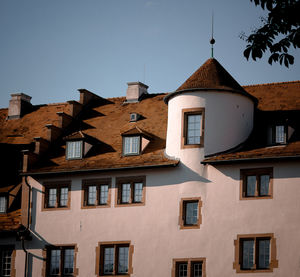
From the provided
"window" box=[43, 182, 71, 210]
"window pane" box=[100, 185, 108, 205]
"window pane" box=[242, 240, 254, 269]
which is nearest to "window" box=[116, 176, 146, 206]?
"window pane" box=[100, 185, 108, 205]

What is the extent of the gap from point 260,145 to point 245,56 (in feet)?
76.6

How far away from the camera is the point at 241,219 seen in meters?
38.3

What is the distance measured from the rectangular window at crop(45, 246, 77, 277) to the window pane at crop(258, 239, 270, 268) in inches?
428

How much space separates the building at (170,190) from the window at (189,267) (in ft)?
0.19

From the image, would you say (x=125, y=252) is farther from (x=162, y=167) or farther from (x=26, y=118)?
(x=26, y=118)

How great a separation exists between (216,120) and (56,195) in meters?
10.8

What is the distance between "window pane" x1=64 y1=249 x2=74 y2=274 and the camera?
42.2 meters

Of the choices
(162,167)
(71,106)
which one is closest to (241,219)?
(162,167)

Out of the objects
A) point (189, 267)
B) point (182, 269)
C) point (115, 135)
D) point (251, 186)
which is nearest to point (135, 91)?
point (115, 135)

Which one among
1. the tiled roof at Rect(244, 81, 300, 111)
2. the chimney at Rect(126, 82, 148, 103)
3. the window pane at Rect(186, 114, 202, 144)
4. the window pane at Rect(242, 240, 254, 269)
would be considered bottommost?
the window pane at Rect(242, 240, 254, 269)

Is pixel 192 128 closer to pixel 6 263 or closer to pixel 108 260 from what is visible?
pixel 108 260

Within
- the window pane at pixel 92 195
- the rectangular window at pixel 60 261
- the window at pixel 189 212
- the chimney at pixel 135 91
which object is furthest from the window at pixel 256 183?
the chimney at pixel 135 91

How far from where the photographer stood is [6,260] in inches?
1740

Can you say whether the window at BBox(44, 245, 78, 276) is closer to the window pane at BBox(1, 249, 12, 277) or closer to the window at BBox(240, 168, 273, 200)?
the window pane at BBox(1, 249, 12, 277)
